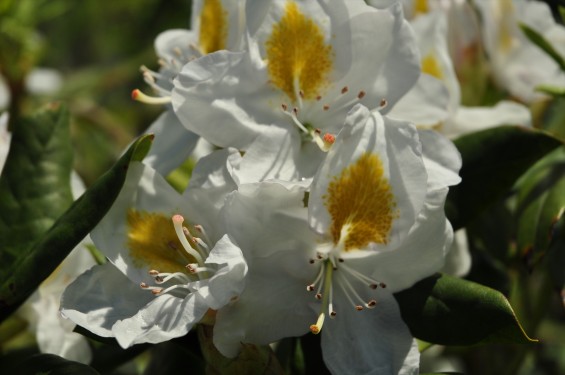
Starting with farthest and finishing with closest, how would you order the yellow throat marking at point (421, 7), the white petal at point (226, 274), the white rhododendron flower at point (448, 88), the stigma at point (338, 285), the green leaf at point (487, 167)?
the yellow throat marking at point (421, 7)
the white rhododendron flower at point (448, 88)
the green leaf at point (487, 167)
the stigma at point (338, 285)
the white petal at point (226, 274)

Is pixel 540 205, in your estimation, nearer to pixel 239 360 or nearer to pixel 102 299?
pixel 239 360

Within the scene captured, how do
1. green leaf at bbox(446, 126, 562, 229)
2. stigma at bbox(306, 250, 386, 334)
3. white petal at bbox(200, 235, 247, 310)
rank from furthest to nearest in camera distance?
1. green leaf at bbox(446, 126, 562, 229)
2. stigma at bbox(306, 250, 386, 334)
3. white petal at bbox(200, 235, 247, 310)

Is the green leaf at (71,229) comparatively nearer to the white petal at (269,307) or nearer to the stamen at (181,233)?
the stamen at (181,233)

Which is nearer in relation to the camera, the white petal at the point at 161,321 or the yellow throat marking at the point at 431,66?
the white petal at the point at 161,321

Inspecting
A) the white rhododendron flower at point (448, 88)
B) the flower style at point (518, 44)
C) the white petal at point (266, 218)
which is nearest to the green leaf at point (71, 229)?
the white petal at point (266, 218)

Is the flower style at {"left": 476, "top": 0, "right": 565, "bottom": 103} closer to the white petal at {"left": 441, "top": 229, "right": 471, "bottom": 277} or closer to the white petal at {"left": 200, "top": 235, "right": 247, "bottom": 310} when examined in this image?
the white petal at {"left": 441, "top": 229, "right": 471, "bottom": 277}

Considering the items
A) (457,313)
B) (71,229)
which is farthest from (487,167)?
(71,229)

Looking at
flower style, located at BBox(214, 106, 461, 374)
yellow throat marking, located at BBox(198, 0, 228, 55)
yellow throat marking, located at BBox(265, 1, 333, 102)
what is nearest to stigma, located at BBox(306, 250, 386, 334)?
flower style, located at BBox(214, 106, 461, 374)
